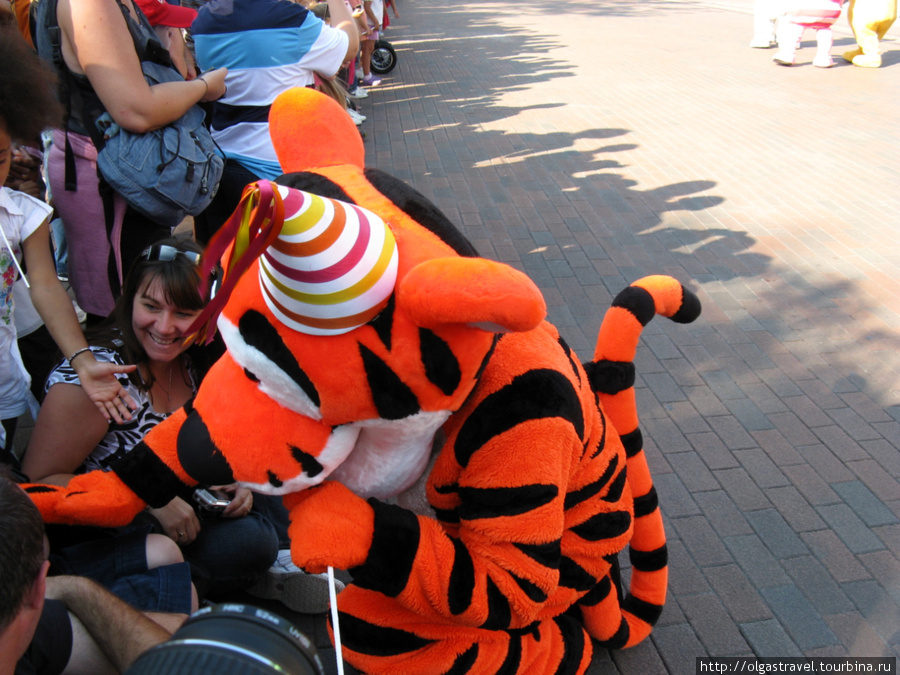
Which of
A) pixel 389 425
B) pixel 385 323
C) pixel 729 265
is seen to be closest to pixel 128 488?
pixel 389 425

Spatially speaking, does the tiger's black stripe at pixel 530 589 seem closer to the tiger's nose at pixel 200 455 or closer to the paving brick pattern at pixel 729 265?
the tiger's nose at pixel 200 455

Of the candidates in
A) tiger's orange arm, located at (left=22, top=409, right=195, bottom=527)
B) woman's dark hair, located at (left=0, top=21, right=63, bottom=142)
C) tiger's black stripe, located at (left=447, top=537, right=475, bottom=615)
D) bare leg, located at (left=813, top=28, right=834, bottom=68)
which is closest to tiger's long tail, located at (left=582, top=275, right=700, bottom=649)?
tiger's black stripe, located at (left=447, top=537, right=475, bottom=615)

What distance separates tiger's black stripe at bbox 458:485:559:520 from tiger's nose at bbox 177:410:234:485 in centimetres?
49

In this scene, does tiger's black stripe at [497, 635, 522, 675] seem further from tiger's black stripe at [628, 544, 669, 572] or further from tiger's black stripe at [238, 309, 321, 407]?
tiger's black stripe at [238, 309, 321, 407]

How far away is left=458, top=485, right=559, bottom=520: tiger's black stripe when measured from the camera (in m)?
1.35

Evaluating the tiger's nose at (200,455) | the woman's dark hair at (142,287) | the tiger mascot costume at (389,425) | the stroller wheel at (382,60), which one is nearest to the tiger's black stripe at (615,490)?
the tiger mascot costume at (389,425)

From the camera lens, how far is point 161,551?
2006 mm

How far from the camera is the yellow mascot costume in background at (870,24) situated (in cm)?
1052

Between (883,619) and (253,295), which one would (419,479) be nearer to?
(253,295)

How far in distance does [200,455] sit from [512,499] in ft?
2.02

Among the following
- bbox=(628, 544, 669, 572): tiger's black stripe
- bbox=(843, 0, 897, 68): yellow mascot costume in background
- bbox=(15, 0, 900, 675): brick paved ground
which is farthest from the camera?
bbox=(843, 0, 897, 68): yellow mascot costume in background

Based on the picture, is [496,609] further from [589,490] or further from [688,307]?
[688,307]

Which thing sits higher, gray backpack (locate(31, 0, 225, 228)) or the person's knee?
gray backpack (locate(31, 0, 225, 228))

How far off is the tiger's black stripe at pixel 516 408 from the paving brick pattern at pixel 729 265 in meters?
1.30
